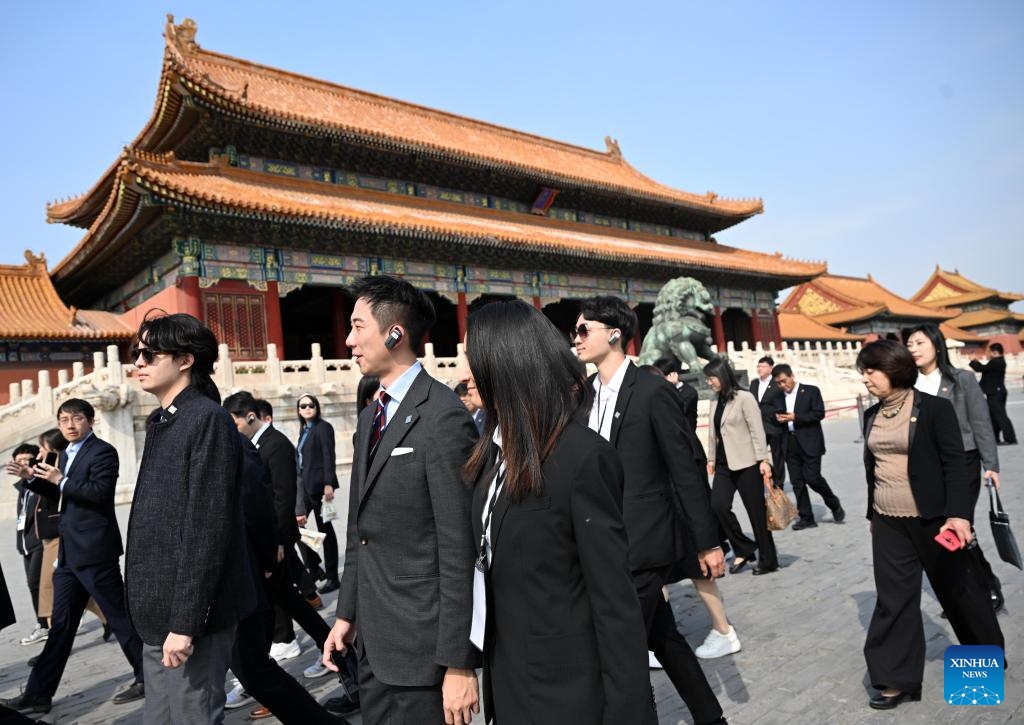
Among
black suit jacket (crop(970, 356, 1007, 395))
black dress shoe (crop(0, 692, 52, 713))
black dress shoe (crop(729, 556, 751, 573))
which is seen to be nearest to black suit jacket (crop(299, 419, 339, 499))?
black dress shoe (crop(0, 692, 52, 713))

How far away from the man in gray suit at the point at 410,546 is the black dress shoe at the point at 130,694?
7.42 feet

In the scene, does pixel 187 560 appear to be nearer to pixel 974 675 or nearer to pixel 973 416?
pixel 974 675

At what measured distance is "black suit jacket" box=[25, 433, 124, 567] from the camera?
329 centimetres

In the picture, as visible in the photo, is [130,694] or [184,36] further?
[184,36]

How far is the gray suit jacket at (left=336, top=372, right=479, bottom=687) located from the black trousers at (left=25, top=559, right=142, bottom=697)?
2.11 metres

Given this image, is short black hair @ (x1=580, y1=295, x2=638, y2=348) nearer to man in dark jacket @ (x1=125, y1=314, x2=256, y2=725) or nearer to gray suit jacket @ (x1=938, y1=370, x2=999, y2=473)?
man in dark jacket @ (x1=125, y1=314, x2=256, y2=725)

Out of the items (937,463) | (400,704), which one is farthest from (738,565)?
(400,704)

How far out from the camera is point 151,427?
220 cm

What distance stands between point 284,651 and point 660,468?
2513 mm

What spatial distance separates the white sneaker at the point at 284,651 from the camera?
3.86 m

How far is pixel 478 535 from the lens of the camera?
1713 mm

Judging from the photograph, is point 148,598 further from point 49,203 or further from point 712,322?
point 712,322

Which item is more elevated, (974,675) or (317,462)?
(317,462)

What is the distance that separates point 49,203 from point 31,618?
17.5 metres
